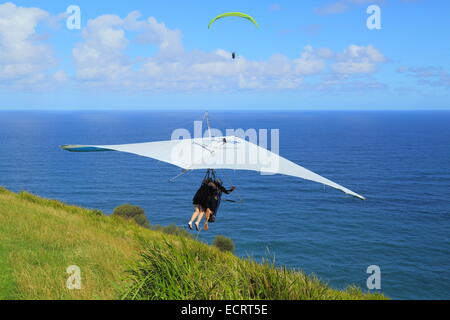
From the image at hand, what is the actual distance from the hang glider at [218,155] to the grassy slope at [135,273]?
2.46m

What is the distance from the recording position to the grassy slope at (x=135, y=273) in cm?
796

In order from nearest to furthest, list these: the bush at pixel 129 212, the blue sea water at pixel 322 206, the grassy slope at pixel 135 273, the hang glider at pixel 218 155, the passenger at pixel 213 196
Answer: the grassy slope at pixel 135 273 → the hang glider at pixel 218 155 → the passenger at pixel 213 196 → the blue sea water at pixel 322 206 → the bush at pixel 129 212

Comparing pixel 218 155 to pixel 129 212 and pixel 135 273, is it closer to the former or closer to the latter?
pixel 135 273

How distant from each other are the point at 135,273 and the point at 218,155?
4.35 m

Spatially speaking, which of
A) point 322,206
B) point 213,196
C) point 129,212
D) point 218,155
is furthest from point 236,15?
point 322,206

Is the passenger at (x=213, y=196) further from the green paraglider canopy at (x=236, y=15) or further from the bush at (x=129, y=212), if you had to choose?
the bush at (x=129, y=212)

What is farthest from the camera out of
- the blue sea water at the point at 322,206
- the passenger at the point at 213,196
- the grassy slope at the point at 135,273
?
the blue sea water at the point at 322,206

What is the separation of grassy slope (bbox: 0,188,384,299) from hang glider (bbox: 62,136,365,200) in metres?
2.46

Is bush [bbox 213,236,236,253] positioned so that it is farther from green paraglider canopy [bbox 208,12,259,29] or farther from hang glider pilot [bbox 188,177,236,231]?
green paraglider canopy [bbox 208,12,259,29]

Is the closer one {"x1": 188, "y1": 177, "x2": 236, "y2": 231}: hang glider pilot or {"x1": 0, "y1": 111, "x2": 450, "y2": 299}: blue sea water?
{"x1": 188, "y1": 177, "x2": 236, "y2": 231}: hang glider pilot

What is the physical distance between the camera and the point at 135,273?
8.95m

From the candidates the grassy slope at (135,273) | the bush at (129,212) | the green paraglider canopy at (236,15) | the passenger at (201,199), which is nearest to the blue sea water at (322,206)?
the passenger at (201,199)

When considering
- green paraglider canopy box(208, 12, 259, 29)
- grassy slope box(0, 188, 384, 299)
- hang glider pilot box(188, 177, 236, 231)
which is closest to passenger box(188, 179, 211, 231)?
hang glider pilot box(188, 177, 236, 231)

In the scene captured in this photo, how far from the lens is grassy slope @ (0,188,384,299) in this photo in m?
7.96
